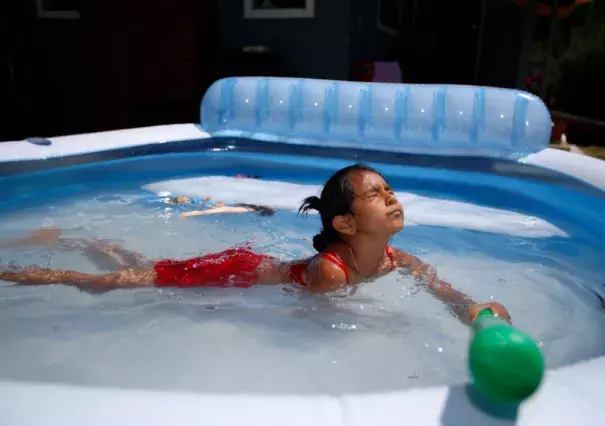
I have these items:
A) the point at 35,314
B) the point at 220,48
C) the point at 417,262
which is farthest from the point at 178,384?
the point at 220,48

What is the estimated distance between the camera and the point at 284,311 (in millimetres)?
2680

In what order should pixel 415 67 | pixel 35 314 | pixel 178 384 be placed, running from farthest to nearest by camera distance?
pixel 415 67
pixel 35 314
pixel 178 384

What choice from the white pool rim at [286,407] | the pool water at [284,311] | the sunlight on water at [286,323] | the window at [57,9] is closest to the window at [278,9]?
the window at [57,9]

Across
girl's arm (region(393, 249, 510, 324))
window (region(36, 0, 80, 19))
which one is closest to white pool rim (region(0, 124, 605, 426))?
girl's arm (region(393, 249, 510, 324))

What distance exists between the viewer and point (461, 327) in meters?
2.41

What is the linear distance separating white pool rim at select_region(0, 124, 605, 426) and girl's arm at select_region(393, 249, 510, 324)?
72 cm

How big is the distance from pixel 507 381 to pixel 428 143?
4330 mm

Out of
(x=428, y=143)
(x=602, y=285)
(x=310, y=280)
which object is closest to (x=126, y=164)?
(x=428, y=143)

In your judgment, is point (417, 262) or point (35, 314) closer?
point (35, 314)

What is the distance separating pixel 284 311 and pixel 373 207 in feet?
2.14

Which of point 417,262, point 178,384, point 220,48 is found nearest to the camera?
Answer: point 178,384

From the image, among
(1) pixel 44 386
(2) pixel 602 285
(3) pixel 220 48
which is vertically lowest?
(2) pixel 602 285

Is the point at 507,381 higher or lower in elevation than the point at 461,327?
higher

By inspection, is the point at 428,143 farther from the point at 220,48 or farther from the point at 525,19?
the point at 525,19
